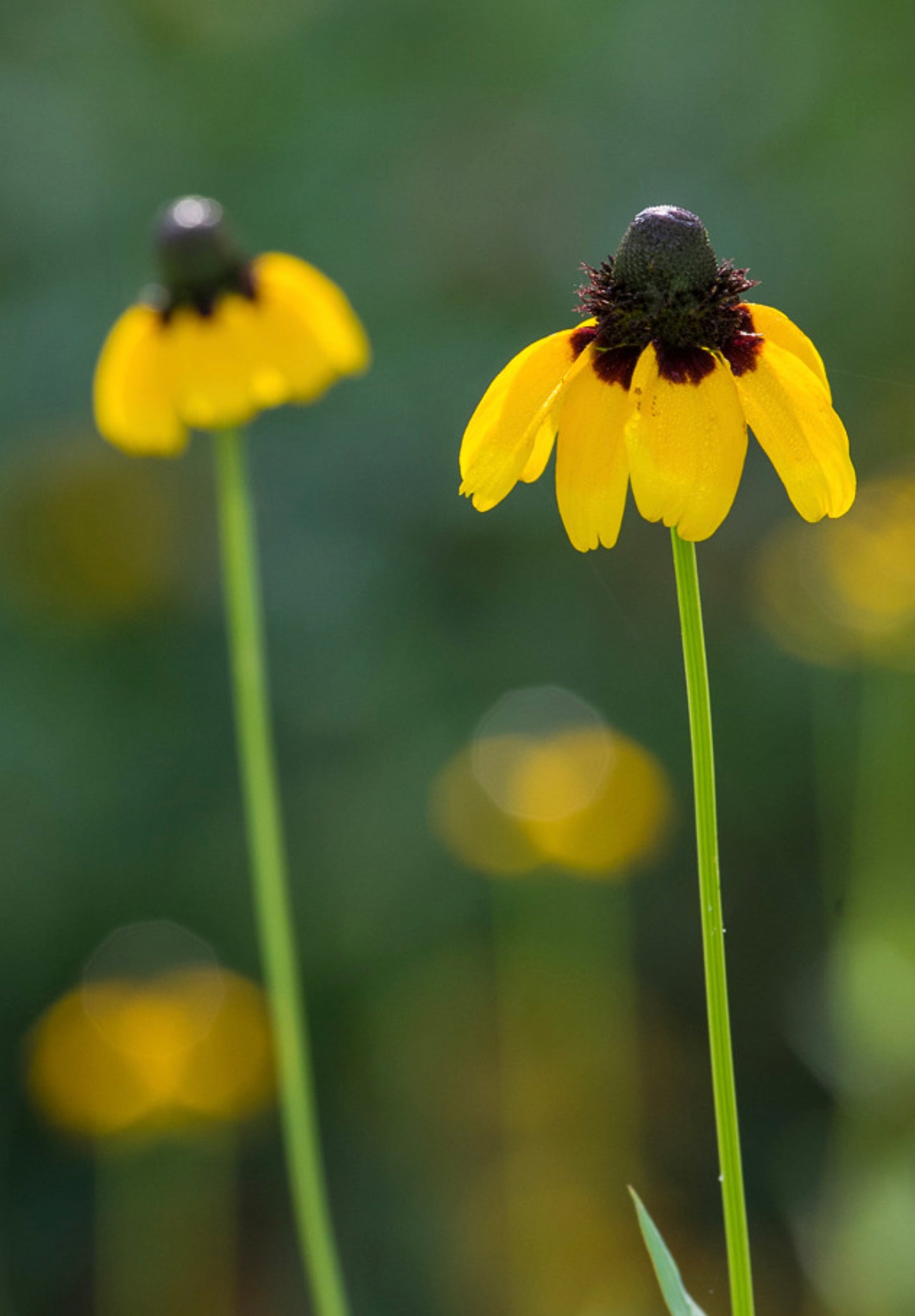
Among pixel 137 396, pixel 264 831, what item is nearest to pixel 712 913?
pixel 264 831

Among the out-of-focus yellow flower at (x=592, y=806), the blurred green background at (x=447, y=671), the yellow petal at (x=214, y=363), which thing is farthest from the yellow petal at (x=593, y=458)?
the out-of-focus yellow flower at (x=592, y=806)

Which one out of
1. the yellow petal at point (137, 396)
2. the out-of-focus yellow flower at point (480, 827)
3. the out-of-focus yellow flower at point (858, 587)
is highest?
the yellow petal at point (137, 396)

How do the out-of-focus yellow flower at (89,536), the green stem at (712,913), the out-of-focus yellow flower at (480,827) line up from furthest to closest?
the out-of-focus yellow flower at (89,536) → the out-of-focus yellow flower at (480,827) → the green stem at (712,913)

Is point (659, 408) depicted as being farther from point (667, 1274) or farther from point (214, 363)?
point (214, 363)

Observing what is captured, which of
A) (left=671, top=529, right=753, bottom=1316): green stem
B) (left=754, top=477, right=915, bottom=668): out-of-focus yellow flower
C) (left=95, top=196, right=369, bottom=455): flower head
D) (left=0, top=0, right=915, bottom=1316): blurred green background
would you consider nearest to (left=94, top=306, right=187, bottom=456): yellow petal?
(left=95, top=196, right=369, bottom=455): flower head

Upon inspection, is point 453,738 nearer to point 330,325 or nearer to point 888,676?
point 888,676

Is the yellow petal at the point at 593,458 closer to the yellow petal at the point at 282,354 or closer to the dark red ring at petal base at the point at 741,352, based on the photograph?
the dark red ring at petal base at the point at 741,352

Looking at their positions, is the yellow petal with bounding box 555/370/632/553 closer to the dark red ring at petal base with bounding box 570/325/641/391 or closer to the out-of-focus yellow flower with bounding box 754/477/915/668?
the dark red ring at petal base with bounding box 570/325/641/391
